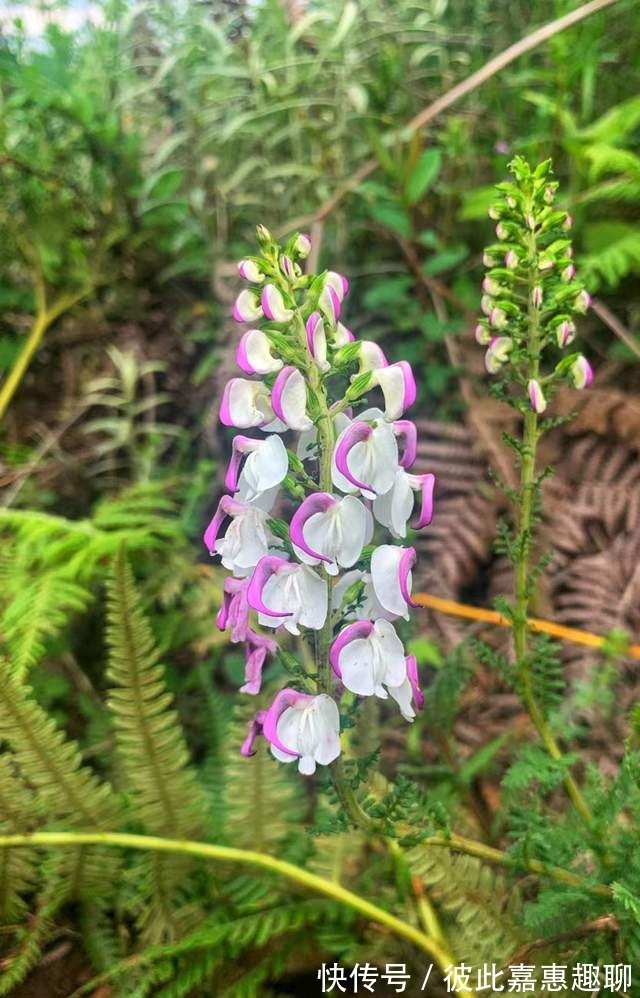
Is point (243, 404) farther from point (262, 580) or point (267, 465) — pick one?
point (262, 580)

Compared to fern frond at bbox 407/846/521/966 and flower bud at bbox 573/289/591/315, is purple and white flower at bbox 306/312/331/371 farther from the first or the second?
fern frond at bbox 407/846/521/966

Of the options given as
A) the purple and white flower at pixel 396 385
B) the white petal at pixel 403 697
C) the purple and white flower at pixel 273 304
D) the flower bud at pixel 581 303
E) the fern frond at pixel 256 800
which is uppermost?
the flower bud at pixel 581 303

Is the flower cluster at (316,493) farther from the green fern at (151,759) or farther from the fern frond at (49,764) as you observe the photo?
the fern frond at (49,764)

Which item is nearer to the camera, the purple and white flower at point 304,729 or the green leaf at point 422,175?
the purple and white flower at point 304,729

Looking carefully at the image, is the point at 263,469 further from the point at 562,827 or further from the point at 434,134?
the point at 434,134

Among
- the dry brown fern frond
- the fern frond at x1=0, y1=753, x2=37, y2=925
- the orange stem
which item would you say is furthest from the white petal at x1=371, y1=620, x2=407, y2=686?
the dry brown fern frond

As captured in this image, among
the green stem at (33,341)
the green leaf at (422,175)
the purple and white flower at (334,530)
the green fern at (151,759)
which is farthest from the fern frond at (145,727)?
the green leaf at (422,175)

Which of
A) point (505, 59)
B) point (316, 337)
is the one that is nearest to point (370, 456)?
point (316, 337)
